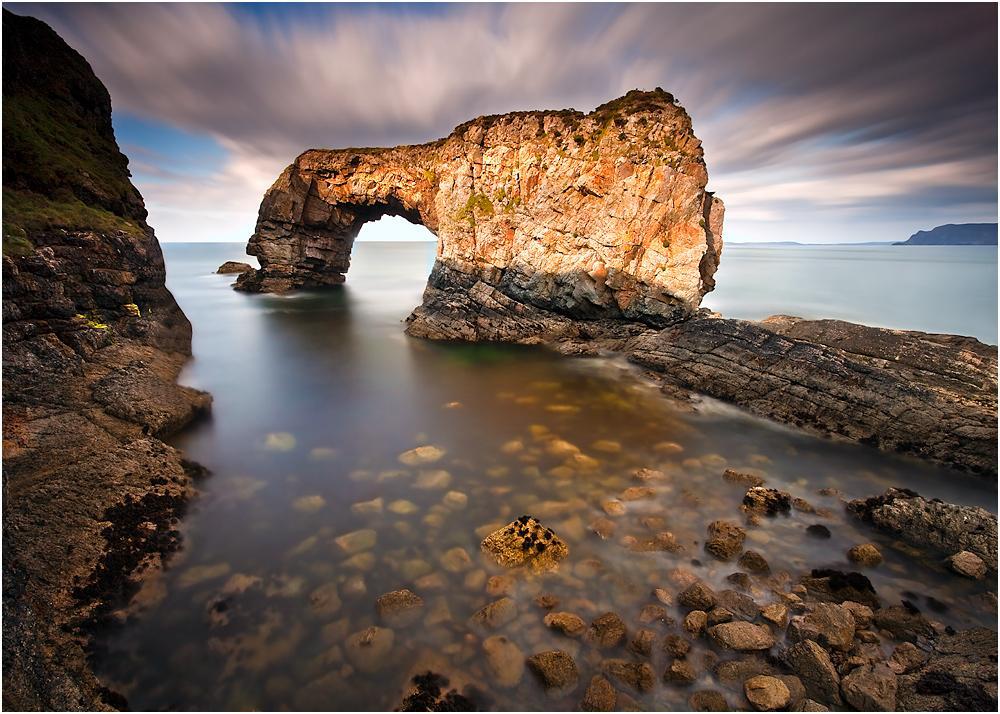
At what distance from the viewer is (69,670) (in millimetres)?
6129

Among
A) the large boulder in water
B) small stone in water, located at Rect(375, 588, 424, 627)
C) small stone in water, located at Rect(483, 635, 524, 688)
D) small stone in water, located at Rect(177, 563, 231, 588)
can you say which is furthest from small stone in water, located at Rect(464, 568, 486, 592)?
small stone in water, located at Rect(177, 563, 231, 588)

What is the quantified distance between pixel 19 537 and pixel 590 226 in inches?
1032

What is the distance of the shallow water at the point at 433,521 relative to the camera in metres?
6.73

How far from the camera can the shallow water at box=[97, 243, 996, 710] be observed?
6.73 m

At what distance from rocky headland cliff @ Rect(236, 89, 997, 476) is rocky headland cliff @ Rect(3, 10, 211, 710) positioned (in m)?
16.6

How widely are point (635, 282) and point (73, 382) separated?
25.2 meters

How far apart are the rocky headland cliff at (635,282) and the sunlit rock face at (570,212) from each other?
0.31ft

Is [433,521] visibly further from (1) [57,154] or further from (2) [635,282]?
(1) [57,154]

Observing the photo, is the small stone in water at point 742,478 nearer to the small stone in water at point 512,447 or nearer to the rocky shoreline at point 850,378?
the rocky shoreline at point 850,378

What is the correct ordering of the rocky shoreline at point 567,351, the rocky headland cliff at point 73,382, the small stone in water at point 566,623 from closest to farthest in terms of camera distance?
the rocky shoreline at point 567,351
the rocky headland cliff at point 73,382
the small stone in water at point 566,623

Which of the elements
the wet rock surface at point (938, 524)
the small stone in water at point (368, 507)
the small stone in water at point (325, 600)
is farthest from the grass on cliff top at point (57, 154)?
the wet rock surface at point (938, 524)

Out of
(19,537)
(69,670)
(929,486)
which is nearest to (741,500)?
(929,486)

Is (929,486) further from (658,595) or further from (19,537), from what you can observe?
(19,537)

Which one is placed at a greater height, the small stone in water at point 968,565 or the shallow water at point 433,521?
the shallow water at point 433,521
